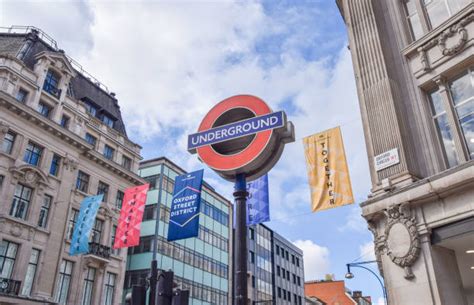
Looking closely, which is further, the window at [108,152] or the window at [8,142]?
the window at [108,152]

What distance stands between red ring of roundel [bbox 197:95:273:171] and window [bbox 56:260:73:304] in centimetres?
2587

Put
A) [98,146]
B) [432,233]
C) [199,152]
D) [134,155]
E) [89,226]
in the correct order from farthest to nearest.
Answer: [134,155], [98,146], [89,226], [432,233], [199,152]

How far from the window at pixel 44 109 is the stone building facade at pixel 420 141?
2426 centimetres

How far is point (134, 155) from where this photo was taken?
3931cm

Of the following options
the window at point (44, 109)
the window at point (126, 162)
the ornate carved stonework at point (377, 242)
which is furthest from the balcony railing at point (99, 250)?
the ornate carved stonework at point (377, 242)

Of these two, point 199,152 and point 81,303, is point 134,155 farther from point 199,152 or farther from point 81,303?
point 199,152

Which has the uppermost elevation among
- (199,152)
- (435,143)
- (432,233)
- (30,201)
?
(30,201)

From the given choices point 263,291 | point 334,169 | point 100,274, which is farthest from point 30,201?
point 263,291

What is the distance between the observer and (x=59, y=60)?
33.2 m

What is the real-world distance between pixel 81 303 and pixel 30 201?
8.52 metres

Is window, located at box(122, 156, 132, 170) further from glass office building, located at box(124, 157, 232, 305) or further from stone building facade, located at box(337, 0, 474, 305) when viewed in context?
stone building facade, located at box(337, 0, 474, 305)

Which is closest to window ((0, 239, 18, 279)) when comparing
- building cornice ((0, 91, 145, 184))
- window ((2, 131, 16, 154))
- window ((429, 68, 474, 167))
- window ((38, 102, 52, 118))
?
window ((2, 131, 16, 154))

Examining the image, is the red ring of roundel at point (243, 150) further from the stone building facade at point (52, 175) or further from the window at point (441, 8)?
the stone building facade at point (52, 175)

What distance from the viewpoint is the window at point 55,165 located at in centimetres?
3078
